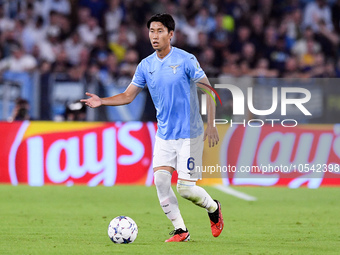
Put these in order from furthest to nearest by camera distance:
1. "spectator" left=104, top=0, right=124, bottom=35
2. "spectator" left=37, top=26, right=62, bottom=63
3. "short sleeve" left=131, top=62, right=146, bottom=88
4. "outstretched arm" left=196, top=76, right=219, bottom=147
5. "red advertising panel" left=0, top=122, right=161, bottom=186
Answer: "spectator" left=104, top=0, right=124, bottom=35, "spectator" left=37, top=26, right=62, bottom=63, "red advertising panel" left=0, top=122, right=161, bottom=186, "short sleeve" left=131, top=62, right=146, bottom=88, "outstretched arm" left=196, top=76, right=219, bottom=147

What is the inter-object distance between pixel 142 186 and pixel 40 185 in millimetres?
1803

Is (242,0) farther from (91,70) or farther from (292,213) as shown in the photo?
(292,213)

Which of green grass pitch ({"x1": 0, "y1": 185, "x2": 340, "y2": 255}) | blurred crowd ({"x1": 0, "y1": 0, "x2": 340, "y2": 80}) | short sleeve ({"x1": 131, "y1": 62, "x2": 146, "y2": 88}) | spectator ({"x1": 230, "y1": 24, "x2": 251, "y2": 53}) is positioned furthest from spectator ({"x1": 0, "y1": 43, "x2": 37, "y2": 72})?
short sleeve ({"x1": 131, "y1": 62, "x2": 146, "y2": 88})

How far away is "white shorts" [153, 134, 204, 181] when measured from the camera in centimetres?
761

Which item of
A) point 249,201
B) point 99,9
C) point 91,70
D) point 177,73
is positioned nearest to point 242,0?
point 99,9

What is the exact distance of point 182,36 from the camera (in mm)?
17422

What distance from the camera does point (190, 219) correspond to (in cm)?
1003

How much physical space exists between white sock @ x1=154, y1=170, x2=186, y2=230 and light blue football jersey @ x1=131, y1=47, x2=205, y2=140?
368mm

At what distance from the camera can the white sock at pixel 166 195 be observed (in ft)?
25.0

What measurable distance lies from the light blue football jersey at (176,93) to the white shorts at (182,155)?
0.06 m

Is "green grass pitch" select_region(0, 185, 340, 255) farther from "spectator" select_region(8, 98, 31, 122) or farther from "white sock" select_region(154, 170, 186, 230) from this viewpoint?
"spectator" select_region(8, 98, 31, 122)

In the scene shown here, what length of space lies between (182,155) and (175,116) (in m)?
0.39

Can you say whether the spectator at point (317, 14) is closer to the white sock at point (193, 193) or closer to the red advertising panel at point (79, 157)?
the red advertising panel at point (79, 157)

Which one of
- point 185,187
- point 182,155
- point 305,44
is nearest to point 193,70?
point 182,155
